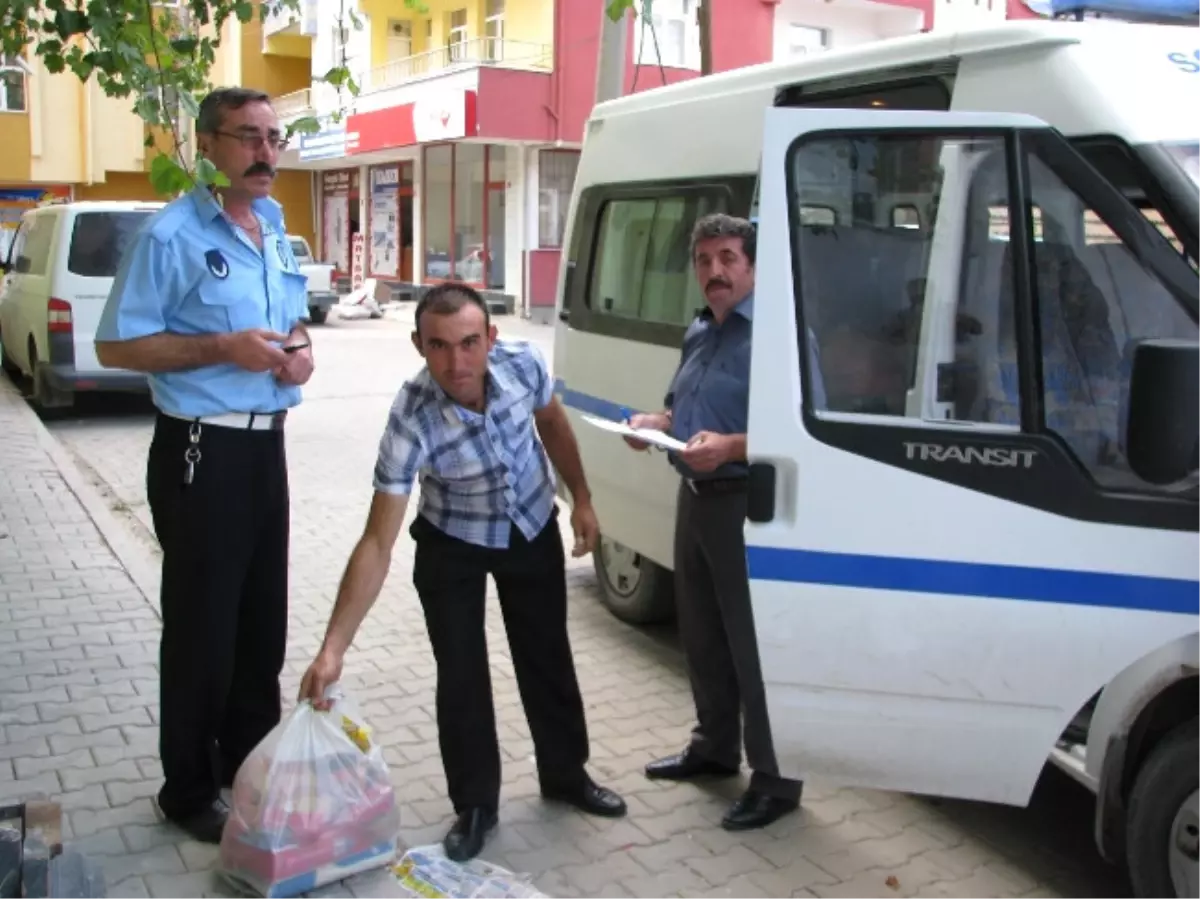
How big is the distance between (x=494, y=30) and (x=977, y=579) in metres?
25.6

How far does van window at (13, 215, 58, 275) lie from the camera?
11.6 meters

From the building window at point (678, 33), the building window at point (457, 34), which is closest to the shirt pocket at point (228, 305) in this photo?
the building window at point (678, 33)

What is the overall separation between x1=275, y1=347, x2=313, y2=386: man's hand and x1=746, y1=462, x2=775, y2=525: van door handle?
1312 millimetres

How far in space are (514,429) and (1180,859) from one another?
2019 millimetres

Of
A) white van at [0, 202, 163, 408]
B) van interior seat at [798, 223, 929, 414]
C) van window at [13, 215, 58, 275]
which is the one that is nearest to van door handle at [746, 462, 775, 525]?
van interior seat at [798, 223, 929, 414]

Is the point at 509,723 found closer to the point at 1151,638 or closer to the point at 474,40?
the point at 1151,638

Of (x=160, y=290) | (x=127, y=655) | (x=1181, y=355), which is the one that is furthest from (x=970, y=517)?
(x=127, y=655)

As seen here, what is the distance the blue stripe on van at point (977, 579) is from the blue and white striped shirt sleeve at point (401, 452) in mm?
972

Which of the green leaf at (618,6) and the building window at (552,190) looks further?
the building window at (552,190)

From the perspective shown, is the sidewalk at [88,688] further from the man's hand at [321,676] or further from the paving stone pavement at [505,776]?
the man's hand at [321,676]

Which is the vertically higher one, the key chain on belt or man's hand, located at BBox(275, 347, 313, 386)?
man's hand, located at BBox(275, 347, 313, 386)

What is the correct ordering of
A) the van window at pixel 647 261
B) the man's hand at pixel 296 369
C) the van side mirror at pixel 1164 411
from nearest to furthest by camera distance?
1. the van side mirror at pixel 1164 411
2. the man's hand at pixel 296 369
3. the van window at pixel 647 261

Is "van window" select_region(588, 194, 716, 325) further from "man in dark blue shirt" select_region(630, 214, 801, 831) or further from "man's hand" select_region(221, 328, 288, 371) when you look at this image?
"man's hand" select_region(221, 328, 288, 371)

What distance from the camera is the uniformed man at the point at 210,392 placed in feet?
11.4
